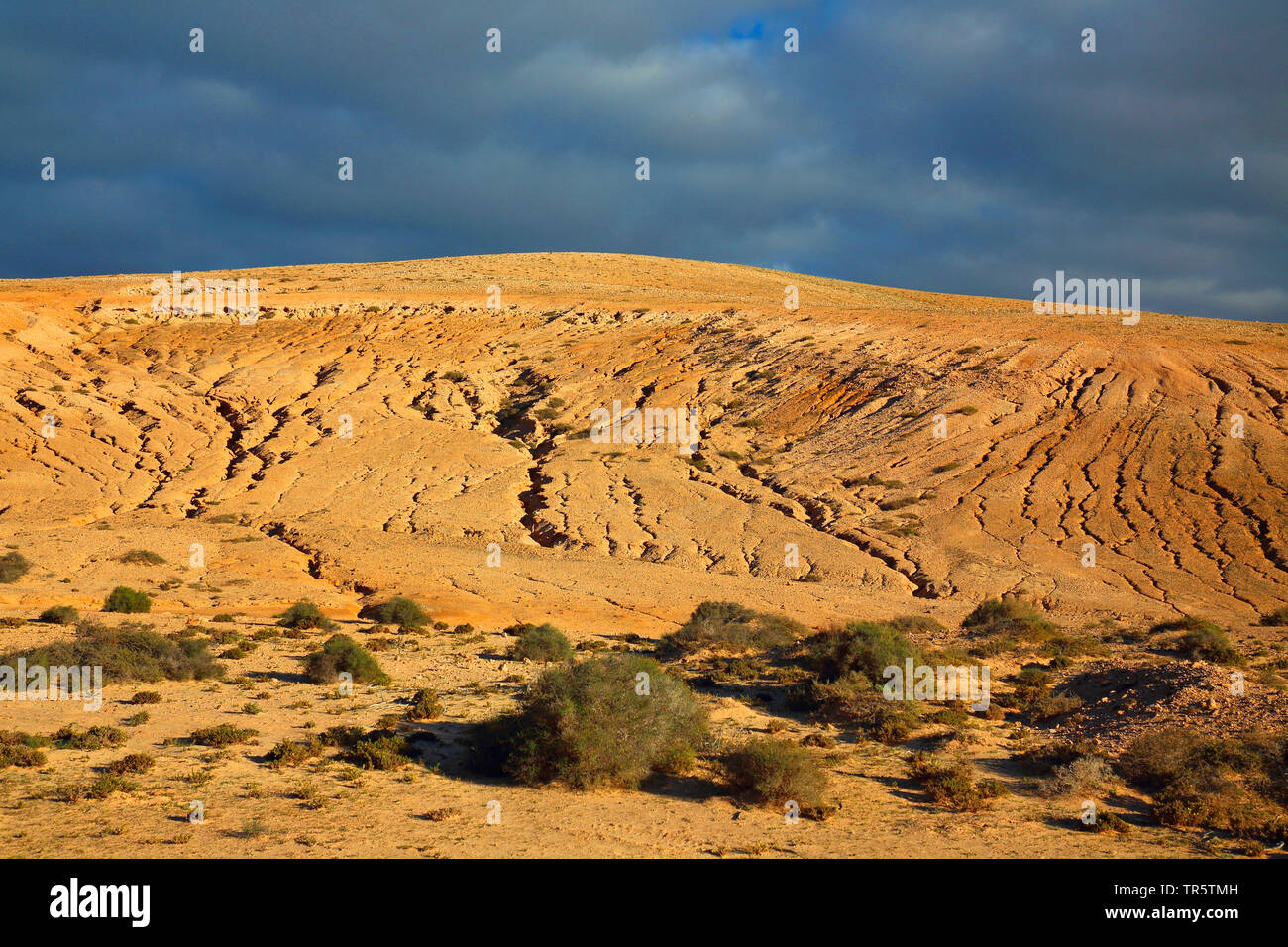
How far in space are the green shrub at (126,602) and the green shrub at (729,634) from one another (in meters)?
12.4

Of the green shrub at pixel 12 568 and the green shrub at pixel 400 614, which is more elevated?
the green shrub at pixel 12 568

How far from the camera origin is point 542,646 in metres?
18.4

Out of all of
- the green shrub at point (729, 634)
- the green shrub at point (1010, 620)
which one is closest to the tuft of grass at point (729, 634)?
the green shrub at point (729, 634)

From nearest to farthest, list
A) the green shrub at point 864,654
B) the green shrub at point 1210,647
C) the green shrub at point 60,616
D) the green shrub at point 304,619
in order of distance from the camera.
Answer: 1. the green shrub at point 864,654
2. the green shrub at point 1210,647
3. the green shrub at point 60,616
4. the green shrub at point 304,619

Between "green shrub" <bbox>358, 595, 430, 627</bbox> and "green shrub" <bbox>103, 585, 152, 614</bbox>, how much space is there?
17.0 ft

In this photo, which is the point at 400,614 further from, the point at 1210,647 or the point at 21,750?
the point at 1210,647

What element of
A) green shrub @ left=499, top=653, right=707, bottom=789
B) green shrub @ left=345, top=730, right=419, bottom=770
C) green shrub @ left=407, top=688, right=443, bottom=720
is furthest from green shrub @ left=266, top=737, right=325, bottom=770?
green shrub @ left=499, top=653, right=707, bottom=789

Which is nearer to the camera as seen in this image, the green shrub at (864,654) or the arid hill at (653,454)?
the green shrub at (864,654)

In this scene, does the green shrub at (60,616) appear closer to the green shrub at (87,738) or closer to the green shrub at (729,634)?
the green shrub at (87,738)

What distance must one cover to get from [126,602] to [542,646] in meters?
10.4

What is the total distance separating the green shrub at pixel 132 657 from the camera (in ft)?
51.2

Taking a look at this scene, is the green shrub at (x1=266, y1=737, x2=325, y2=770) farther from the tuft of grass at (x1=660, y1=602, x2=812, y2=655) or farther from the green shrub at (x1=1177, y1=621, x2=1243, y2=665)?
the green shrub at (x1=1177, y1=621, x2=1243, y2=665)
